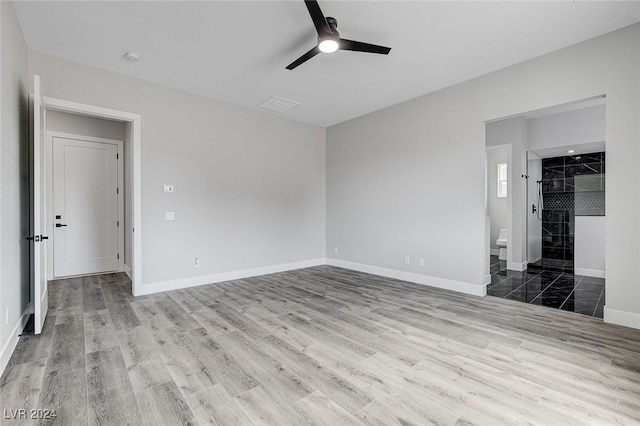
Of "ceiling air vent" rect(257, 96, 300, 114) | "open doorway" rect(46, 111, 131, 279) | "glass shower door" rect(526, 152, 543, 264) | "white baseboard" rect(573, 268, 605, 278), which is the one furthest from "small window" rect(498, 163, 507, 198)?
"open doorway" rect(46, 111, 131, 279)

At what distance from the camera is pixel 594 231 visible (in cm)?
514

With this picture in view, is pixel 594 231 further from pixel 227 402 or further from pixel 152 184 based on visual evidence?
pixel 152 184

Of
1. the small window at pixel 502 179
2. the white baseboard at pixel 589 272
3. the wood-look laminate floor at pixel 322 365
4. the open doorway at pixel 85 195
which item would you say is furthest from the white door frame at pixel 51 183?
the small window at pixel 502 179

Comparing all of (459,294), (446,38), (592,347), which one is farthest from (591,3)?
(459,294)

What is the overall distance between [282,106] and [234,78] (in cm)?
117

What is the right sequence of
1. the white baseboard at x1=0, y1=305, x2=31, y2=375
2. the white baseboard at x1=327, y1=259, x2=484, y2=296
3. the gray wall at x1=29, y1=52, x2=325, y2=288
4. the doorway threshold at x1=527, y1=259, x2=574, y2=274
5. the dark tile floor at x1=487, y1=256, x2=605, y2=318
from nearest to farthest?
1. the white baseboard at x1=0, y1=305, x2=31, y2=375
2. the dark tile floor at x1=487, y1=256, x2=605, y2=318
3. the gray wall at x1=29, y1=52, x2=325, y2=288
4. the white baseboard at x1=327, y1=259, x2=484, y2=296
5. the doorway threshold at x1=527, y1=259, x2=574, y2=274

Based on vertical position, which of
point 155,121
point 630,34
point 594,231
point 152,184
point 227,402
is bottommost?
point 227,402

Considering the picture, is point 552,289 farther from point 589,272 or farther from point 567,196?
point 567,196

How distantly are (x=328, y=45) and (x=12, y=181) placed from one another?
9.75ft

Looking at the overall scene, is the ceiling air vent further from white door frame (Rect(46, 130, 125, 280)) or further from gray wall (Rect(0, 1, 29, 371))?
white door frame (Rect(46, 130, 125, 280))

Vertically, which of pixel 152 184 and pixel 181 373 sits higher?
pixel 152 184

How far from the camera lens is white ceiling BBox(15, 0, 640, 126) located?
261 cm

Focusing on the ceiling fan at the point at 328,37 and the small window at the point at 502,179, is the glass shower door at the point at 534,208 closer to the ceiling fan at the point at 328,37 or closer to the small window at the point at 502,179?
the small window at the point at 502,179

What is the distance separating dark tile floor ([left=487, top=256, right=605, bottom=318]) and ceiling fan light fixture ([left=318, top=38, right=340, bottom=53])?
3761 millimetres
